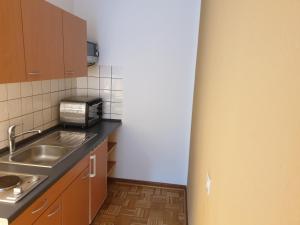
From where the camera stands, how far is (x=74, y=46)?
236 cm

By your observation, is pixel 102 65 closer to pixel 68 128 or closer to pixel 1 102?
pixel 68 128

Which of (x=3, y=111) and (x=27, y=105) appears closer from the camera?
(x=3, y=111)

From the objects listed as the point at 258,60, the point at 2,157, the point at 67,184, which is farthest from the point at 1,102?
the point at 258,60

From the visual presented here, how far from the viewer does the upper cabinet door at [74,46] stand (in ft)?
7.24

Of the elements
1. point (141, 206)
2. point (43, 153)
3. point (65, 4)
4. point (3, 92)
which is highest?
point (65, 4)

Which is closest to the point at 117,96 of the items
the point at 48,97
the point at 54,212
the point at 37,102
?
the point at 48,97

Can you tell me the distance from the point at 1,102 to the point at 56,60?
53 cm

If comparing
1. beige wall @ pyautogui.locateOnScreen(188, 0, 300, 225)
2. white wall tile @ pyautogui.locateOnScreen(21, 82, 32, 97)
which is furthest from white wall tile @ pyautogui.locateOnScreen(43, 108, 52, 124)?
beige wall @ pyautogui.locateOnScreen(188, 0, 300, 225)

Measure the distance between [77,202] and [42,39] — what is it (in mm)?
1307

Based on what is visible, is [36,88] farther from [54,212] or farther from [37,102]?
[54,212]

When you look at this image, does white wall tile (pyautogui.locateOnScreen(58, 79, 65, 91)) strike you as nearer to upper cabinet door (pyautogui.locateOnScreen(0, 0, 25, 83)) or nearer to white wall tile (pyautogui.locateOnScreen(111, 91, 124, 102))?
white wall tile (pyautogui.locateOnScreen(111, 91, 124, 102))

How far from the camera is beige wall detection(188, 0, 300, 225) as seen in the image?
46cm

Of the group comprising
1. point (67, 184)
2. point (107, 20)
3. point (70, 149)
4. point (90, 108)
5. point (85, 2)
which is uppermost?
point (85, 2)

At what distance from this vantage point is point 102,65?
3.09m
